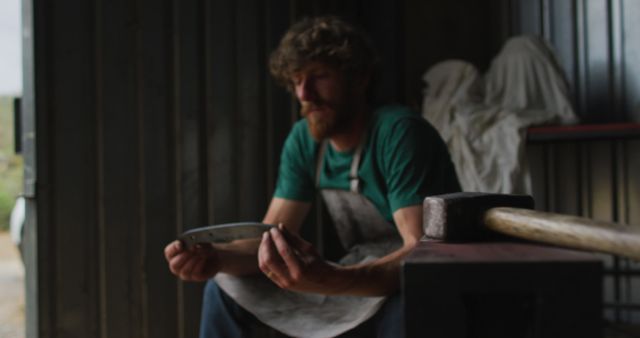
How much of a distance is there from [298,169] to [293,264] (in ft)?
3.08

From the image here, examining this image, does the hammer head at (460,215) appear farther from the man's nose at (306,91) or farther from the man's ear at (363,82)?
the man's ear at (363,82)

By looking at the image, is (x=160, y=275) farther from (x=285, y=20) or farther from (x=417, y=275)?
(x=417, y=275)

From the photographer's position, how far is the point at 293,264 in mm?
1639

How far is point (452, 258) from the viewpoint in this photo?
1.07m

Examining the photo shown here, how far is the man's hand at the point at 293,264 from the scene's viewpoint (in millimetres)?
1648

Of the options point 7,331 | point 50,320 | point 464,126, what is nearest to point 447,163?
point 464,126

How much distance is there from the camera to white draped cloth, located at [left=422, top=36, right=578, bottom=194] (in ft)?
10.5

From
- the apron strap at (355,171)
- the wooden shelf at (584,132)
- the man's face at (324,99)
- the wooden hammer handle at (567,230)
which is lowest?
the wooden hammer handle at (567,230)

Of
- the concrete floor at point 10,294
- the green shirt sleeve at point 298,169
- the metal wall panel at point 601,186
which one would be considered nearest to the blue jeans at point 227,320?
the green shirt sleeve at point 298,169

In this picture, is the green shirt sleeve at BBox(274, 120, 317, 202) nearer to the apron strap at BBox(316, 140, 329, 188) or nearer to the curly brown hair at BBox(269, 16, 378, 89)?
the apron strap at BBox(316, 140, 329, 188)

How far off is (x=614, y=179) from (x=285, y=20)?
201 centimetres

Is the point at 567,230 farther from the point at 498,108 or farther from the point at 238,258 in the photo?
the point at 498,108

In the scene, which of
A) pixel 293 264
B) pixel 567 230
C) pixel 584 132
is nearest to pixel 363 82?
pixel 293 264


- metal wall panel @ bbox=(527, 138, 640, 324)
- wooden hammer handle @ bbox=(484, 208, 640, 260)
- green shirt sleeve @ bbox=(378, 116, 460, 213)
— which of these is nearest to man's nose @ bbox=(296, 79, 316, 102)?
green shirt sleeve @ bbox=(378, 116, 460, 213)
